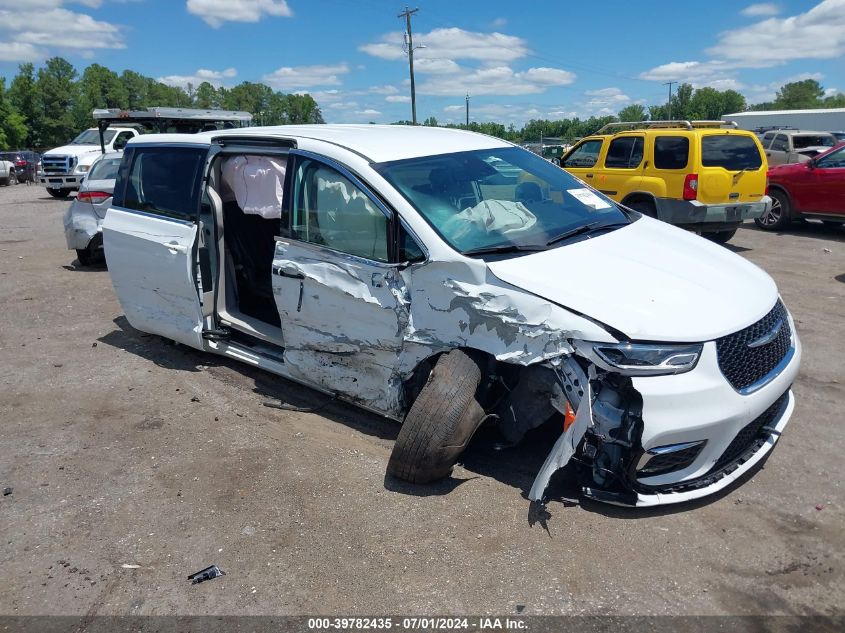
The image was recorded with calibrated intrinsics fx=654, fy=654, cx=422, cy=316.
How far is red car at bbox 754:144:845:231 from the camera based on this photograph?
11.1m

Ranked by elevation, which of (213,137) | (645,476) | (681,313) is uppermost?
(213,137)

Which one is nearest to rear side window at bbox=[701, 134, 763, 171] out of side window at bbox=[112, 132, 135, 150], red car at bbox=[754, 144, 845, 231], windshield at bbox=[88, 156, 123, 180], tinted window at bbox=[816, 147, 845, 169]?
red car at bbox=[754, 144, 845, 231]

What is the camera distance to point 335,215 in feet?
14.0

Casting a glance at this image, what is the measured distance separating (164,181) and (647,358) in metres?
4.19

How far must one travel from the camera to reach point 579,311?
3.23 metres

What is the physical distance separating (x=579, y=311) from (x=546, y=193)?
1.53m

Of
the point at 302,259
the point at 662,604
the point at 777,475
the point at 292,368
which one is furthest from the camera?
the point at 292,368

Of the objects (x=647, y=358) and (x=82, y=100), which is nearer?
(x=647, y=358)

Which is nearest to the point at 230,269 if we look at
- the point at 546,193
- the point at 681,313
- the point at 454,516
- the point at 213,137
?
the point at 213,137

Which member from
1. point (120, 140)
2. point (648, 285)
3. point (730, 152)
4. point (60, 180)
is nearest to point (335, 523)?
point (648, 285)

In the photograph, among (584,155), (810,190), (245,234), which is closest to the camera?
(245,234)

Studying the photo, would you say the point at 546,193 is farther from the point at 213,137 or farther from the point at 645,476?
the point at 213,137

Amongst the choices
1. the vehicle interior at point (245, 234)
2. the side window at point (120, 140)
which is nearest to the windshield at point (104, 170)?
the vehicle interior at point (245, 234)

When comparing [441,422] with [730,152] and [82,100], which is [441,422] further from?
[82,100]
